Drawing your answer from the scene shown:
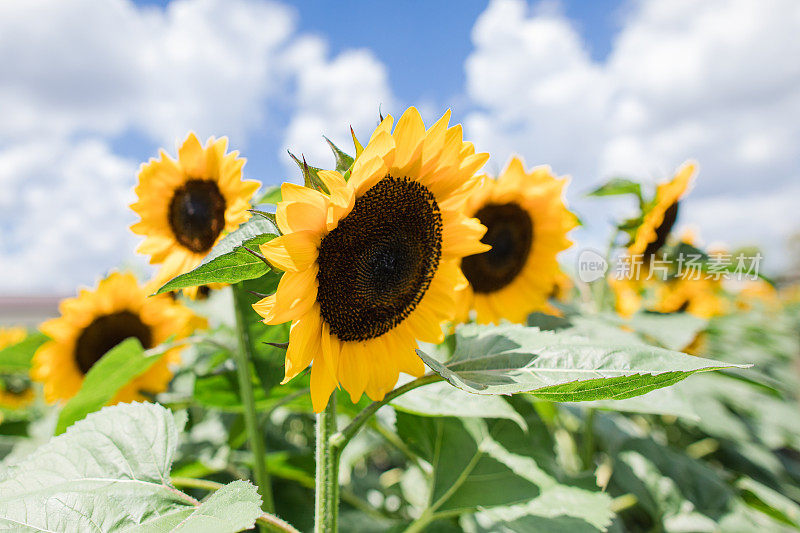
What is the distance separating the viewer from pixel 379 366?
3.39 ft

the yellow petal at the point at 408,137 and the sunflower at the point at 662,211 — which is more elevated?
the sunflower at the point at 662,211

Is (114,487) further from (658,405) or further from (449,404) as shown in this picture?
(658,405)

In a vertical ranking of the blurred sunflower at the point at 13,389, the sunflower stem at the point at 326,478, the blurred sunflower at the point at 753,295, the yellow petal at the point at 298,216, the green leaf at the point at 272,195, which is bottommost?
the sunflower stem at the point at 326,478

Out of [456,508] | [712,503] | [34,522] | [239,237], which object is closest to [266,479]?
[456,508]

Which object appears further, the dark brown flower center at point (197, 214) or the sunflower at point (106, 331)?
the sunflower at point (106, 331)

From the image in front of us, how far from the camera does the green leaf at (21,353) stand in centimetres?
212

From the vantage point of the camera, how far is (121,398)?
2.01 metres

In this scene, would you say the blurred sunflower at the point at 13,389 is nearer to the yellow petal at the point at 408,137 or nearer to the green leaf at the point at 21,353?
the green leaf at the point at 21,353

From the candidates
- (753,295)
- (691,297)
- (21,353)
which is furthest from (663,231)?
(753,295)

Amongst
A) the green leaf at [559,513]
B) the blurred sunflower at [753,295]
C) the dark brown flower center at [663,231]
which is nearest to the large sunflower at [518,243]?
the dark brown flower center at [663,231]

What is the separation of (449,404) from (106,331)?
159cm

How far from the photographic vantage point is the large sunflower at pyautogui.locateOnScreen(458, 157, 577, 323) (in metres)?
2.10

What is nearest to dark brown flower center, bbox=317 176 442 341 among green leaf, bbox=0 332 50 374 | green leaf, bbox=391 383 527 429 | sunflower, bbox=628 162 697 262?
green leaf, bbox=391 383 527 429

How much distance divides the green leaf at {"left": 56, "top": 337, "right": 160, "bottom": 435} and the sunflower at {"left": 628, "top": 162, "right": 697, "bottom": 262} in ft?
5.84
